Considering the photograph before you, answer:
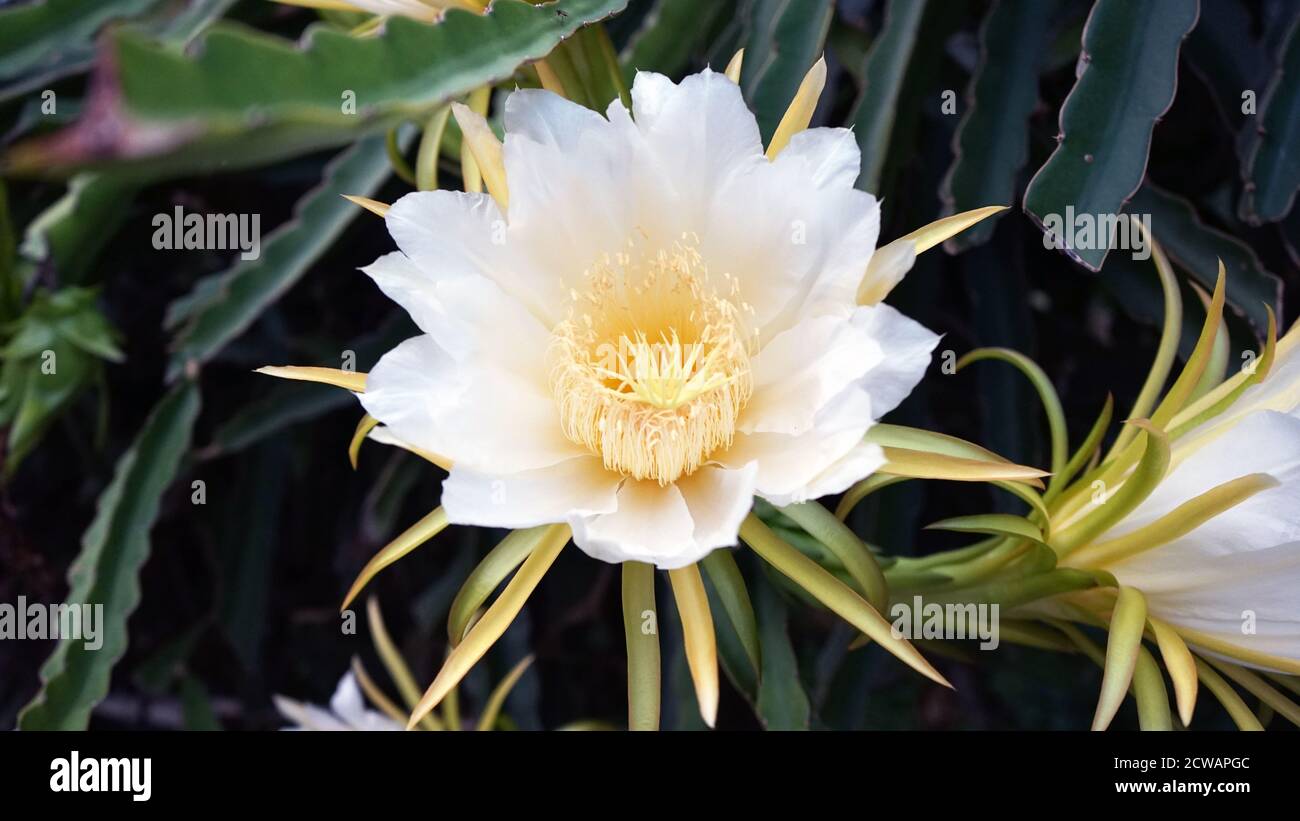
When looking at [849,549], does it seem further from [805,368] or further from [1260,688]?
[1260,688]

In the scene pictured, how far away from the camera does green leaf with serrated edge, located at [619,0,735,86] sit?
85 centimetres

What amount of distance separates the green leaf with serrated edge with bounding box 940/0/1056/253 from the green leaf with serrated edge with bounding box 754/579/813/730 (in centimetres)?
37

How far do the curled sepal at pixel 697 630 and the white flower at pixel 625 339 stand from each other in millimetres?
31

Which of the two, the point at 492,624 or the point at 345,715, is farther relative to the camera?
the point at 345,715

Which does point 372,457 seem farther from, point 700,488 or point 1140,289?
point 1140,289

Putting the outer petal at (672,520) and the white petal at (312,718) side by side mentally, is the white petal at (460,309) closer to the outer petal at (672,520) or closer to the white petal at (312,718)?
the outer petal at (672,520)

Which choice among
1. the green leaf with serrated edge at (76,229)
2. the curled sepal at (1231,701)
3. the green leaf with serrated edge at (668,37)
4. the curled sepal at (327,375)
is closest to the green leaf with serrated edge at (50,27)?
the green leaf with serrated edge at (76,229)

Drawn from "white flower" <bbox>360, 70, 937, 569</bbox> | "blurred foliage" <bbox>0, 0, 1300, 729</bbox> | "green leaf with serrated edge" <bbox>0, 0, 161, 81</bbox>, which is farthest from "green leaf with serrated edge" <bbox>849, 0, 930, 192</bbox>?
"green leaf with serrated edge" <bbox>0, 0, 161, 81</bbox>

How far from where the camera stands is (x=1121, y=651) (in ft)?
1.85

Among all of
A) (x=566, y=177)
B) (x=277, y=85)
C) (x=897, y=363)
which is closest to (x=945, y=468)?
(x=897, y=363)

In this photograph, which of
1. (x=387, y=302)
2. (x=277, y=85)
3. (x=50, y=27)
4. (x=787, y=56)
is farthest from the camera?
(x=387, y=302)

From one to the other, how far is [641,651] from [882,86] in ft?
1.71

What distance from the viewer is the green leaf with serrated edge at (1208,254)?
2.57 feet

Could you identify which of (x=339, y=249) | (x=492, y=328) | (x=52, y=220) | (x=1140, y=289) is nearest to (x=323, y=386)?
(x=339, y=249)
